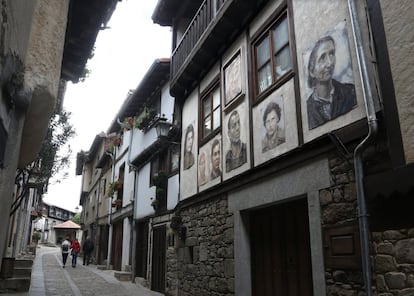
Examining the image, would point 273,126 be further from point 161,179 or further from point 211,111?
point 161,179

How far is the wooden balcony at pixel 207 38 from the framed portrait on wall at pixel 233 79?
468mm

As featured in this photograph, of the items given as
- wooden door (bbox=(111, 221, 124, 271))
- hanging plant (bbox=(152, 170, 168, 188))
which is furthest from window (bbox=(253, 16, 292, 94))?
wooden door (bbox=(111, 221, 124, 271))

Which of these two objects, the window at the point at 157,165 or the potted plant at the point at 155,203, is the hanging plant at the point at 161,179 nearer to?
the window at the point at 157,165

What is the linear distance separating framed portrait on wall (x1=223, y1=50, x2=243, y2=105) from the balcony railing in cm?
105

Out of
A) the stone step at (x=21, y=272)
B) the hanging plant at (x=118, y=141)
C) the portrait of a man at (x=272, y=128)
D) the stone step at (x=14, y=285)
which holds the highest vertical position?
the hanging plant at (x=118, y=141)

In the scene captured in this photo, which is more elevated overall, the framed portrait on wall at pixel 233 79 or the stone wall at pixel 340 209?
the framed portrait on wall at pixel 233 79

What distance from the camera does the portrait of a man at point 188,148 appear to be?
9.17 meters

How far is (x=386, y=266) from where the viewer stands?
12.2ft

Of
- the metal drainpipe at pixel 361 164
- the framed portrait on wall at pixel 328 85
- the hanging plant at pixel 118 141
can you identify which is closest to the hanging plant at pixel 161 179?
the framed portrait on wall at pixel 328 85

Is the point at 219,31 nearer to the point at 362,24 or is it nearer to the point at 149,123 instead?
the point at 362,24

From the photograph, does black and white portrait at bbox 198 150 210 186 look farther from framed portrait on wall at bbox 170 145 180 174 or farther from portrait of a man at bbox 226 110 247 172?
framed portrait on wall at bbox 170 145 180 174

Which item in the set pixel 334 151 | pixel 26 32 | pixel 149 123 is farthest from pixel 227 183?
pixel 149 123

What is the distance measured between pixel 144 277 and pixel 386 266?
9793 millimetres

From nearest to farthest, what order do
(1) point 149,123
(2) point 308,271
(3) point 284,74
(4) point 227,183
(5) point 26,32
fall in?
(5) point 26,32
(2) point 308,271
(3) point 284,74
(4) point 227,183
(1) point 149,123
